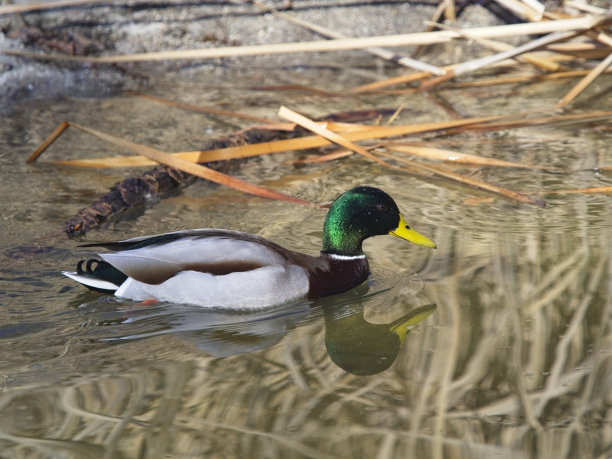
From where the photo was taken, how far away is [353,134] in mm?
5938

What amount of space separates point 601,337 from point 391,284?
117cm

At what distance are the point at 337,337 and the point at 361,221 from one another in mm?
861

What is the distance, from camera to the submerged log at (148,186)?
4.96m

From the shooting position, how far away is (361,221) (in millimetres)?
4602

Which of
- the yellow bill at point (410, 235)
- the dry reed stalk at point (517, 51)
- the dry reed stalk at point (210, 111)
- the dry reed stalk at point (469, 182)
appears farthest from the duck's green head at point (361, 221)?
the dry reed stalk at point (517, 51)

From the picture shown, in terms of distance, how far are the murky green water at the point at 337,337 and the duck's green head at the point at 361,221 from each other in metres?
0.20

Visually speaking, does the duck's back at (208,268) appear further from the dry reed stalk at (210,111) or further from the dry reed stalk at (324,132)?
the dry reed stalk at (210,111)

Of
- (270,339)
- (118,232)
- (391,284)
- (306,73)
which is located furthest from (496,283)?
(306,73)

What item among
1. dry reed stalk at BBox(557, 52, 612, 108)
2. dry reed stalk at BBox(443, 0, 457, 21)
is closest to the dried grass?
dry reed stalk at BBox(557, 52, 612, 108)

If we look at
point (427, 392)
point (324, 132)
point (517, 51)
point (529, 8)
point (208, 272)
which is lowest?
point (208, 272)

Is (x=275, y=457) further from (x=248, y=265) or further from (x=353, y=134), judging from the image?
(x=353, y=134)

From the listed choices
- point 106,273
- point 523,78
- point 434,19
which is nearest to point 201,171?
point 106,273

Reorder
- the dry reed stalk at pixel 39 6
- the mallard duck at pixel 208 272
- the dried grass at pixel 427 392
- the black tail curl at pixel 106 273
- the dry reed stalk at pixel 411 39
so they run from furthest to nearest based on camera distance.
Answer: the dry reed stalk at pixel 39 6, the dry reed stalk at pixel 411 39, the black tail curl at pixel 106 273, the mallard duck at pixel 208 272, the dried grass at pixel 427 392

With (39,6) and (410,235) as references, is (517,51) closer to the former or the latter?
(410,235)
